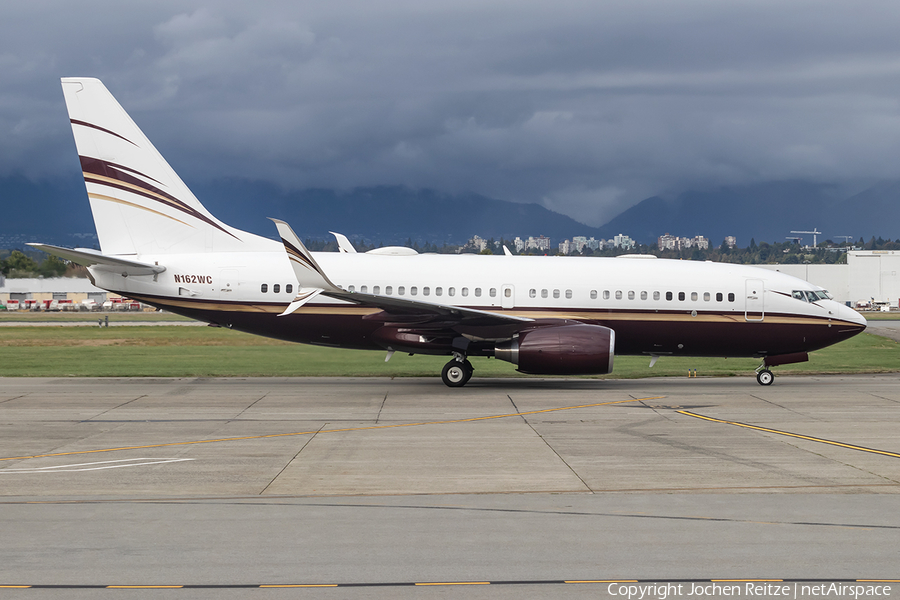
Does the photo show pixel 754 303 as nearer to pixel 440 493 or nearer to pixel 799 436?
pixel 799 436

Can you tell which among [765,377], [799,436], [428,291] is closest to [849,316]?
[765,377]

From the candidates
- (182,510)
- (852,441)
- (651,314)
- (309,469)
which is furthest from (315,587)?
(651,314)

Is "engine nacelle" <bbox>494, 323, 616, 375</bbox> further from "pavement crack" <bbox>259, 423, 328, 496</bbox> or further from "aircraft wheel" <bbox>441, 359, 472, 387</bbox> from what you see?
"pavement crack" <bbox>259, 423, 328, 496</bbox>

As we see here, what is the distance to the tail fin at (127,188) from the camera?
2577 centimetres

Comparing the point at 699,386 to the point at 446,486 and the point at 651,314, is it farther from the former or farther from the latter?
the point at 446,486

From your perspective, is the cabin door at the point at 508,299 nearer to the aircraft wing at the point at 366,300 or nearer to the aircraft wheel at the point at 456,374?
the aircraft wing at the point at 366,300

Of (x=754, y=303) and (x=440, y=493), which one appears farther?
(x=754, y=303)

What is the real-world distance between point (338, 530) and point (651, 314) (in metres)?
17.4

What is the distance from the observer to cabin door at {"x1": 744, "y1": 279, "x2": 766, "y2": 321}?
2527cm

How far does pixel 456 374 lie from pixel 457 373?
4 centimetres

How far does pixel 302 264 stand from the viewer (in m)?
21.5

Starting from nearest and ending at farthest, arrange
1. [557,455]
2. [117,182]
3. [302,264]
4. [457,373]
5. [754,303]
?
[557,455]
[302,264]
[457,373]
[754,303]
[117,182]

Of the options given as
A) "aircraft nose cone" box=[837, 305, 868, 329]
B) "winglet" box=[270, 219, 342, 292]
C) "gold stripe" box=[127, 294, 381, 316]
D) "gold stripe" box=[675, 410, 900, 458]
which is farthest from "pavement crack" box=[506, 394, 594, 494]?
"aircraft nose cone" box=[837, 305, 868, 329]

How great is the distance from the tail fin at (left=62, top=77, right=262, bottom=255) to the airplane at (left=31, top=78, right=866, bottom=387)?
0.14 ft
